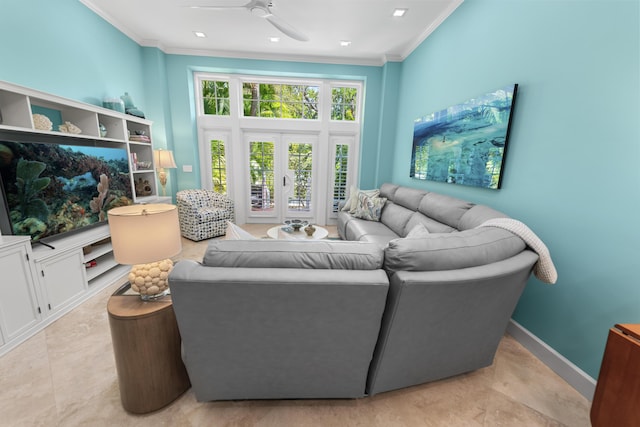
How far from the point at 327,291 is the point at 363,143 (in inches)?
163

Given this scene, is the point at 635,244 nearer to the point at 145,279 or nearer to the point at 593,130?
the point at 593,130

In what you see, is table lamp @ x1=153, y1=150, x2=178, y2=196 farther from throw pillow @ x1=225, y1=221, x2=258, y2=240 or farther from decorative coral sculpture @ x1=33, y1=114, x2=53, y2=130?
throw pillow @ x1=225, y1=221, x2=258, y2=240

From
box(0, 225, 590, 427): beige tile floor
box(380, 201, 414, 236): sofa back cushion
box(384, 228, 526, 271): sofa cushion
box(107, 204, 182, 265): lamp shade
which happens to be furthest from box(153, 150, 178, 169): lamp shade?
box(384, 228, 526, 271): sofa cushion

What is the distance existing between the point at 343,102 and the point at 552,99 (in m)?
3.62

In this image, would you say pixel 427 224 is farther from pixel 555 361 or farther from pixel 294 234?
pixel 294 234

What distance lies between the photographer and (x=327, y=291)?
1055 millimetres

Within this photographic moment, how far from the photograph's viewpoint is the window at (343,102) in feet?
15.9

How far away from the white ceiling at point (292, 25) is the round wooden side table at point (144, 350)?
2703mm

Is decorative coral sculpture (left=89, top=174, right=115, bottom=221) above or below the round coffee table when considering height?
above

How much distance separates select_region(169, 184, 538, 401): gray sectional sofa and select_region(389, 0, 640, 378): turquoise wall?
510 mm

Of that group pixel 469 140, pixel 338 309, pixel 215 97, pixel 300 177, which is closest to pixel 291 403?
pixel 338 309

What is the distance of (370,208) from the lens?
12.4 ft

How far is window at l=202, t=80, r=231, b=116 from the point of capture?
15.3 feet

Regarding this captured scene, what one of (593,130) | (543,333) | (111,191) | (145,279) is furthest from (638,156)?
(111,191)
